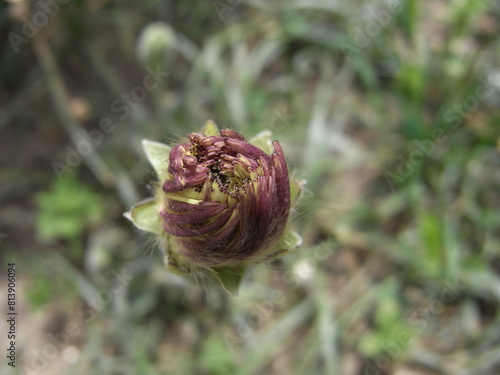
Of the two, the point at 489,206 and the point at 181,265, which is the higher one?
the point at 181,265

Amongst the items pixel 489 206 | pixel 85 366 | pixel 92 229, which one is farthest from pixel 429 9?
pixel 85 366

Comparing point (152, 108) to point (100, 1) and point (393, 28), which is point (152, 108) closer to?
point (100, 1)

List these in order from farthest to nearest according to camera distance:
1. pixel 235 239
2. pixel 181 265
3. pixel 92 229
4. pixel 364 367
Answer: pixel 92 229, pixel 364 367, pixel 181 265, pixel 235 239
